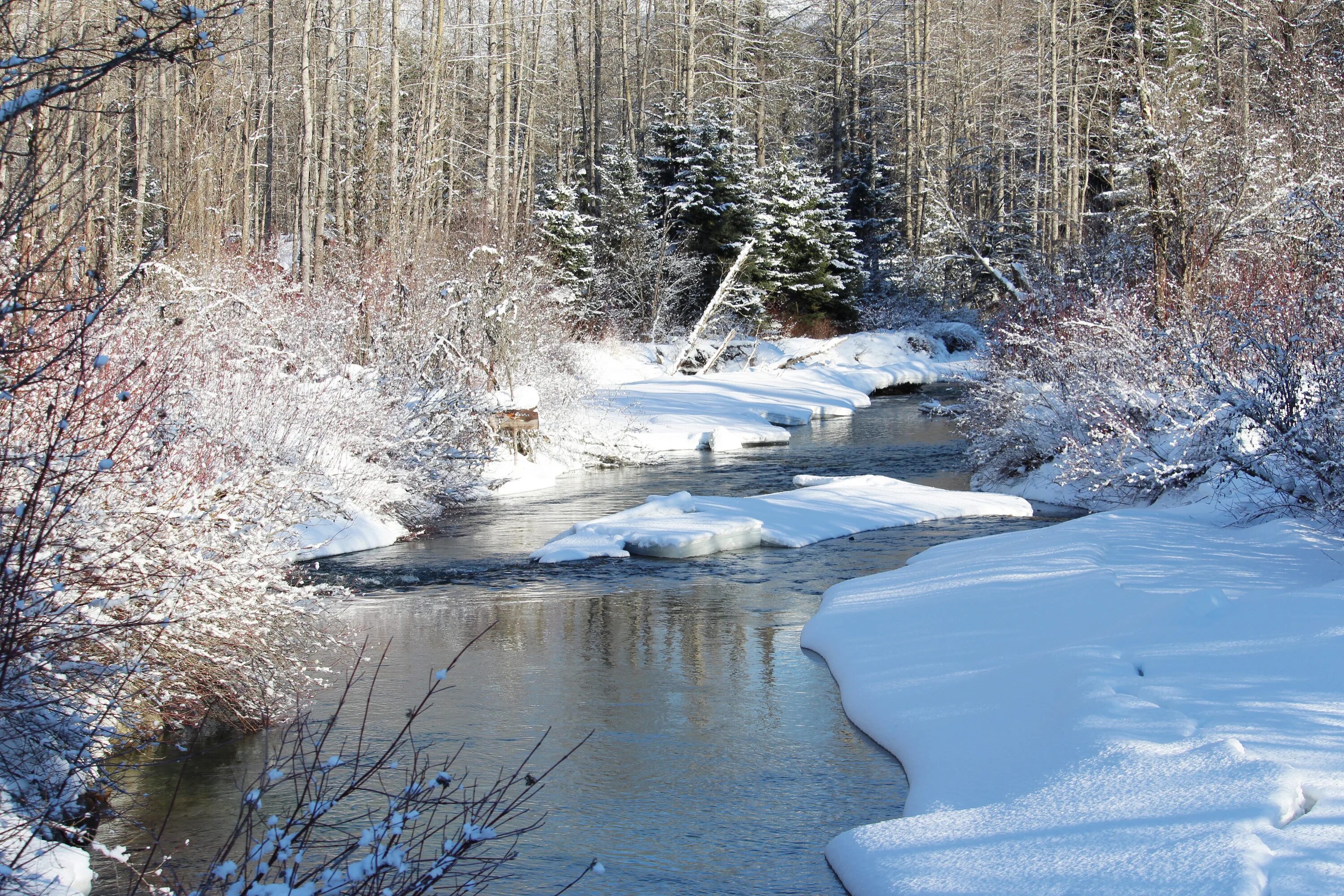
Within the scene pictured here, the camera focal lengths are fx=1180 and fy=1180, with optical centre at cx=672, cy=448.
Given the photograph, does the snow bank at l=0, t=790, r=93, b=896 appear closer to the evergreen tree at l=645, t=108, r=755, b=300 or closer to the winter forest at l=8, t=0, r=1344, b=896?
the winter forest at l=8, t=0, r=1344, b=896

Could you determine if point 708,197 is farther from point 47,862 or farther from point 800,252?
point 47,862

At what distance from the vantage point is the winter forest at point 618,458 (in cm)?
506

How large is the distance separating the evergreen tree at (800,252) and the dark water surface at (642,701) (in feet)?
76.7

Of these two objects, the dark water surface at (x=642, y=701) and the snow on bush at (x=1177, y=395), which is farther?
the snow on bush at (x=1177, y=395)

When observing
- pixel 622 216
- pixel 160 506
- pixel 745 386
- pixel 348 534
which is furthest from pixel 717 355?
pixel 160 506

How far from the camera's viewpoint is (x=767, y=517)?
14.7 m

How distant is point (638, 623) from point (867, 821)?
4.35m

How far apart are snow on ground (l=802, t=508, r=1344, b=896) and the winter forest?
0.04 metres

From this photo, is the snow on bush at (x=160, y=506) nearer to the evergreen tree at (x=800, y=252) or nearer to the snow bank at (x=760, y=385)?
the snow bank at (x=760, y=385)

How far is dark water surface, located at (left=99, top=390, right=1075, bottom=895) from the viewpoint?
5.92 meters

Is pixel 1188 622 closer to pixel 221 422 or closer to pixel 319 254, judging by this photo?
pixel 221 422

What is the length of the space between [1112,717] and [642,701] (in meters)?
3.20

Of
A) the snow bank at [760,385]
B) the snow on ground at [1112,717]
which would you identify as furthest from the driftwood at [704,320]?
the snow on ground at [1112,717]

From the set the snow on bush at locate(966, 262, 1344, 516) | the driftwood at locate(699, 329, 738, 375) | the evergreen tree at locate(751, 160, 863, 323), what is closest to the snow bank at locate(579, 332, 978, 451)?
the driftwood at locate(699, 329, 738, 375)
